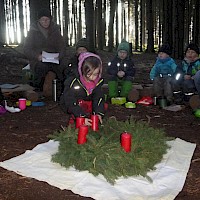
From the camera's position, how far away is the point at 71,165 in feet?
10.0

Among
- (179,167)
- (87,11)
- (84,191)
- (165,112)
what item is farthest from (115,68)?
(87,11)

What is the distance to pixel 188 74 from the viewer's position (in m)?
5.81

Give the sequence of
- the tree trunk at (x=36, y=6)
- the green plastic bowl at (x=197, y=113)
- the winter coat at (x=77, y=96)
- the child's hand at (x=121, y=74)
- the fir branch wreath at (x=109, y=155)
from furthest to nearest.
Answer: the tree trunk at (x=36, y=6), the child's hand at (x=121, y=74), the green plastic bowl at (x=197, y=113), the winter coat at (x=77, y=96), the fir branch wreath at (x=109, y=155)

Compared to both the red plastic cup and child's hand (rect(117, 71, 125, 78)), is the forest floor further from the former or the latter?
child's hand (rect(117, 71, 125, 78))

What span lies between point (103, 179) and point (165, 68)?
3.41m

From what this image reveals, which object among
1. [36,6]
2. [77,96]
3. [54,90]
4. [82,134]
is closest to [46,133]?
[77,96]

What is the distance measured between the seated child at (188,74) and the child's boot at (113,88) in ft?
3.09

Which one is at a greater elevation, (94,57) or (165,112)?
(94,57)

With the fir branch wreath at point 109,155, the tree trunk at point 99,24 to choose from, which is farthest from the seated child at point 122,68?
the tree trunk at point 99,24

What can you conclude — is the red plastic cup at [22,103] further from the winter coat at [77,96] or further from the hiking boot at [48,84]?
the winter coat at [77,96]

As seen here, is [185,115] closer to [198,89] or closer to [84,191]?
[198,89]

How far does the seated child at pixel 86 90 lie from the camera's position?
3789 mm

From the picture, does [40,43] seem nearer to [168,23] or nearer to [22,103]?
[22,103]

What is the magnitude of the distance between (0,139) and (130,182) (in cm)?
168
